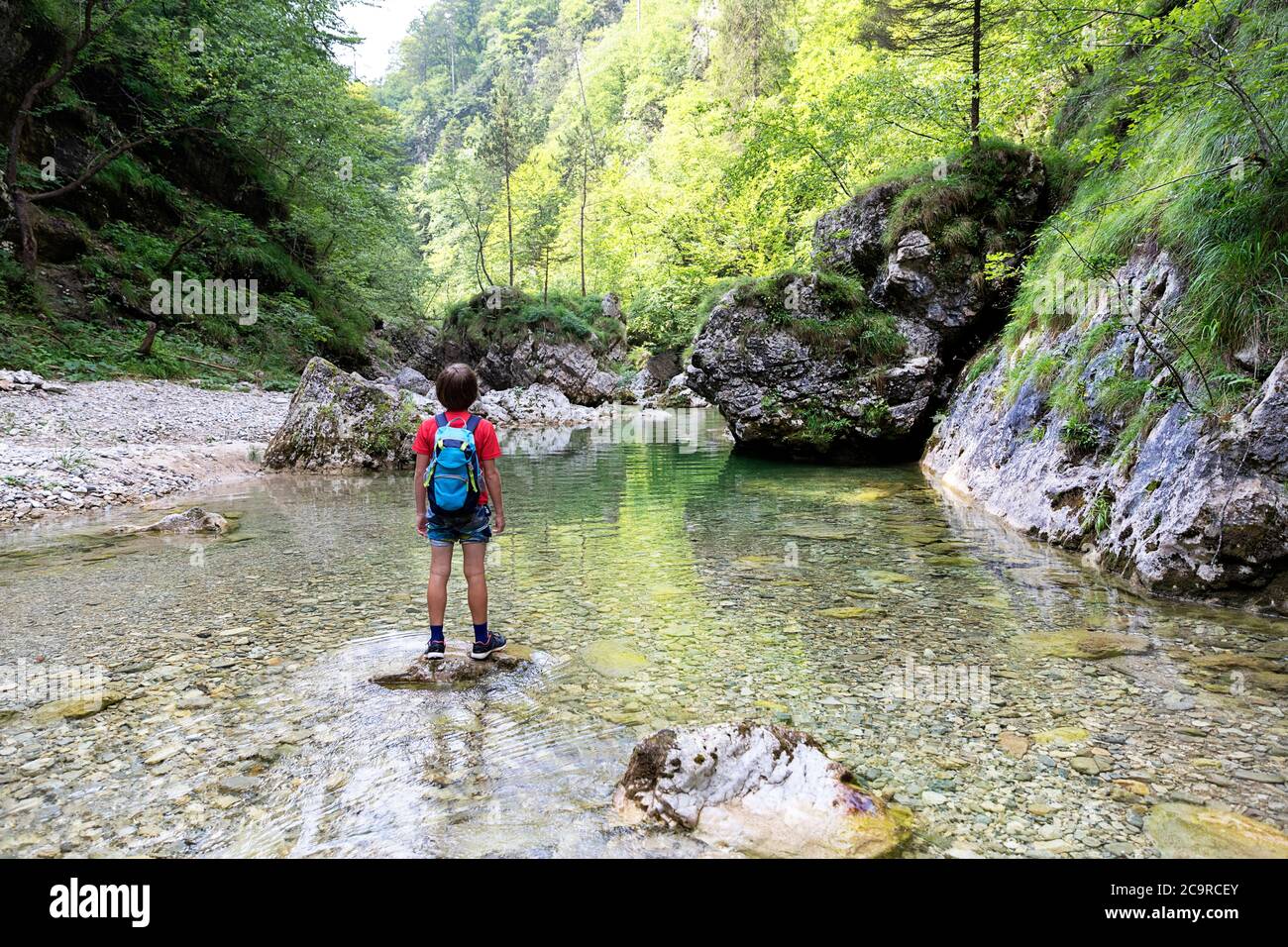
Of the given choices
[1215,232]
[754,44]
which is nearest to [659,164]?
[754,44]

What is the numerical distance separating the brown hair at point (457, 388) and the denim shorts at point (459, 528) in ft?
2.27

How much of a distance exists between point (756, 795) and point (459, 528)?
8.36 feet

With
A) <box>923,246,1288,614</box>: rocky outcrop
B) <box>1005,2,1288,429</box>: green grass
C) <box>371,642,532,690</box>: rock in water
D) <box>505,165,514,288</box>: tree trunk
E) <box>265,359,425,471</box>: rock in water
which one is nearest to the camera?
<box>371,642,532,690</box>: rock in water

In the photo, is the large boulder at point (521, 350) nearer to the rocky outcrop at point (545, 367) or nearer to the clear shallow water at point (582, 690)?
the rocky outcrop at point (545, 367)

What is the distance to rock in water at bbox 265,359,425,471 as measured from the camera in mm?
13992

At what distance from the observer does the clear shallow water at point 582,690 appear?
8.80 feet

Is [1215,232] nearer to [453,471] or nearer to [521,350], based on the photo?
[453,471]

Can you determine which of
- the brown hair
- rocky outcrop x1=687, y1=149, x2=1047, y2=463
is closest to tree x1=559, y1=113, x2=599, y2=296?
rocky outcrop x1=687, y1=149, x2=1047, y2=463

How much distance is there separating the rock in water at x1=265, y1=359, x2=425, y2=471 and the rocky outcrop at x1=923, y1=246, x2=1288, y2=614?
1200 centimetres

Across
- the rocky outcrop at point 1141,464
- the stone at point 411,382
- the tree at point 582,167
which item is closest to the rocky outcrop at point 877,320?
the rocky outcrop at point 1141,464

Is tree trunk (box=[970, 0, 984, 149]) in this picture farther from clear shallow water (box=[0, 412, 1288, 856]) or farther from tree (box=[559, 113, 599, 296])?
tree (box=[559, 113, 599, 296])

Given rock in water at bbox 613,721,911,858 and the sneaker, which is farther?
the sneaker

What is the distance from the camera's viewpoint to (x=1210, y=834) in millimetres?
2482
